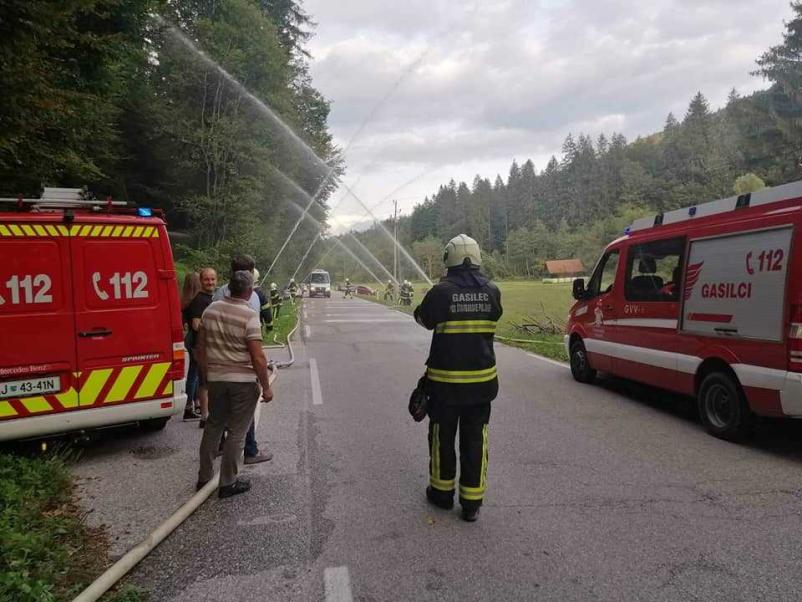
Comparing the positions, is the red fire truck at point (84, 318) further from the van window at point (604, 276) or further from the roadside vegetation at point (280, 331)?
the roadside vegetation at point (280, 331)

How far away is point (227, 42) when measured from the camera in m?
22.0

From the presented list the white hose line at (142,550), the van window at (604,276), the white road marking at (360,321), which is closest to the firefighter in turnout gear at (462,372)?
the white hose line at (142,550)

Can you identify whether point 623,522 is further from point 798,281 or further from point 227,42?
point 227,42

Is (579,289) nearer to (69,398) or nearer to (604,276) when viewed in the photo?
(604,276)

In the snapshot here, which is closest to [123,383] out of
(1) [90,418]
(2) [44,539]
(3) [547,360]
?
(1) [90,418]

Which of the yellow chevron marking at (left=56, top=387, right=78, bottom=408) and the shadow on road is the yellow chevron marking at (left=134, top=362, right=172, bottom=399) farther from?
the shadow on road

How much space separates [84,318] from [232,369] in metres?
1.79

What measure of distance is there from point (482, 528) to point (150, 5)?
50.2 ft

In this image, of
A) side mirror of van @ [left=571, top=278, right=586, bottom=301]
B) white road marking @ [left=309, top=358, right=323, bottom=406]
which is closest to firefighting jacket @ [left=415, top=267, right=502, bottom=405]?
white road marking @ [left=309, top=358, right=323, bottom=406]

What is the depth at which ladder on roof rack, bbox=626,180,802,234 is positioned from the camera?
5055mm

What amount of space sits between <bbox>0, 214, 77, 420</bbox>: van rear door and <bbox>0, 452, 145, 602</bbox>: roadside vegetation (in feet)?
1.78

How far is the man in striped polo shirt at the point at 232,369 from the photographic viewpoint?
4.07 m

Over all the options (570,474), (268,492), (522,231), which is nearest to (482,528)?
(570,474)

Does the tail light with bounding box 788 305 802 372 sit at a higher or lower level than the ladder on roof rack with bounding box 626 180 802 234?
lower
